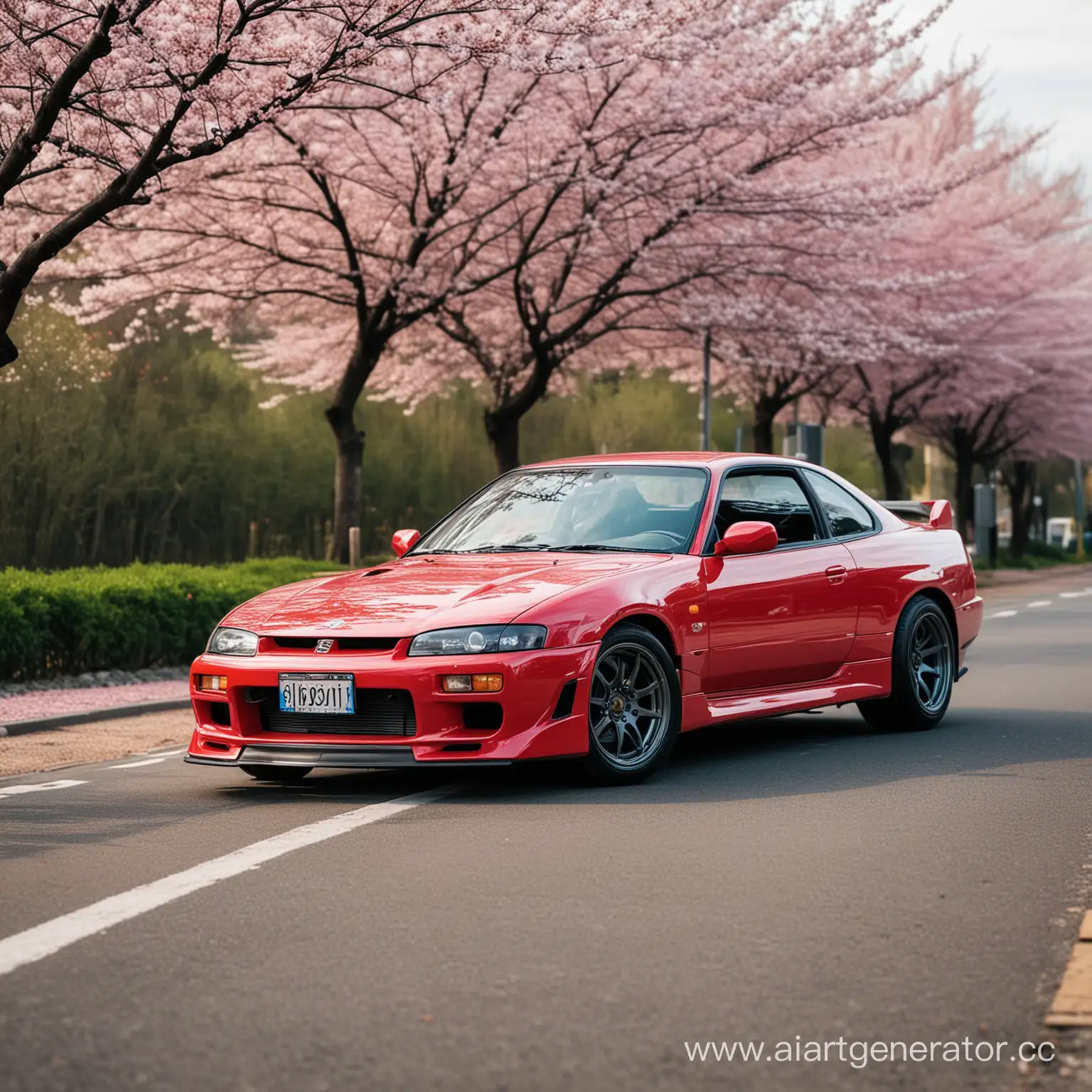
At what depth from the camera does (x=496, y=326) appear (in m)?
32.6

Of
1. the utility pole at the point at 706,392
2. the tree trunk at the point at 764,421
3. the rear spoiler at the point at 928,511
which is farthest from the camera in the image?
the tree trunk at the point at 764,421

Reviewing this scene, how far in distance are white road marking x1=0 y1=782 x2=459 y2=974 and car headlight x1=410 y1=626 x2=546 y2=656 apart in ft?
2.14

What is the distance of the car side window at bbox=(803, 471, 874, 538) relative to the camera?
1074 centimetres

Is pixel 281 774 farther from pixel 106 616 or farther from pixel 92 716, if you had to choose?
pixel 106 616

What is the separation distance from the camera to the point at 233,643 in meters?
8.89

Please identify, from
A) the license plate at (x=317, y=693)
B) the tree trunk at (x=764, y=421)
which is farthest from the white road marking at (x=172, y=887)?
the tree trunk at (x=764, y=421)

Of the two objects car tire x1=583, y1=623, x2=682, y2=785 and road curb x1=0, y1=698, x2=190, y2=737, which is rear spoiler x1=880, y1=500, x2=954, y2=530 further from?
road curb x1=0, y1=698, x2=190, y2=737

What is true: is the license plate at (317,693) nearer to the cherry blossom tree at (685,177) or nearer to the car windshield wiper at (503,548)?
the car windshield wiper at (503,548)

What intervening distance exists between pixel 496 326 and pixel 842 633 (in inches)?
892

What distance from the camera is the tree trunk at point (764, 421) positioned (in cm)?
3962

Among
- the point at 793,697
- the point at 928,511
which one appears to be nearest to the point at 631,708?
the point at 793,697

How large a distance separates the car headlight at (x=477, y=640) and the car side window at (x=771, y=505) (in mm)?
1810

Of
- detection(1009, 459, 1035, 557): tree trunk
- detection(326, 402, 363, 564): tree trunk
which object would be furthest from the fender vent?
detection(1009, 459, 1035, 557): tree trunk

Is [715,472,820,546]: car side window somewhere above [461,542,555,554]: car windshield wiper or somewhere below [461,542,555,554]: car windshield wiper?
above
